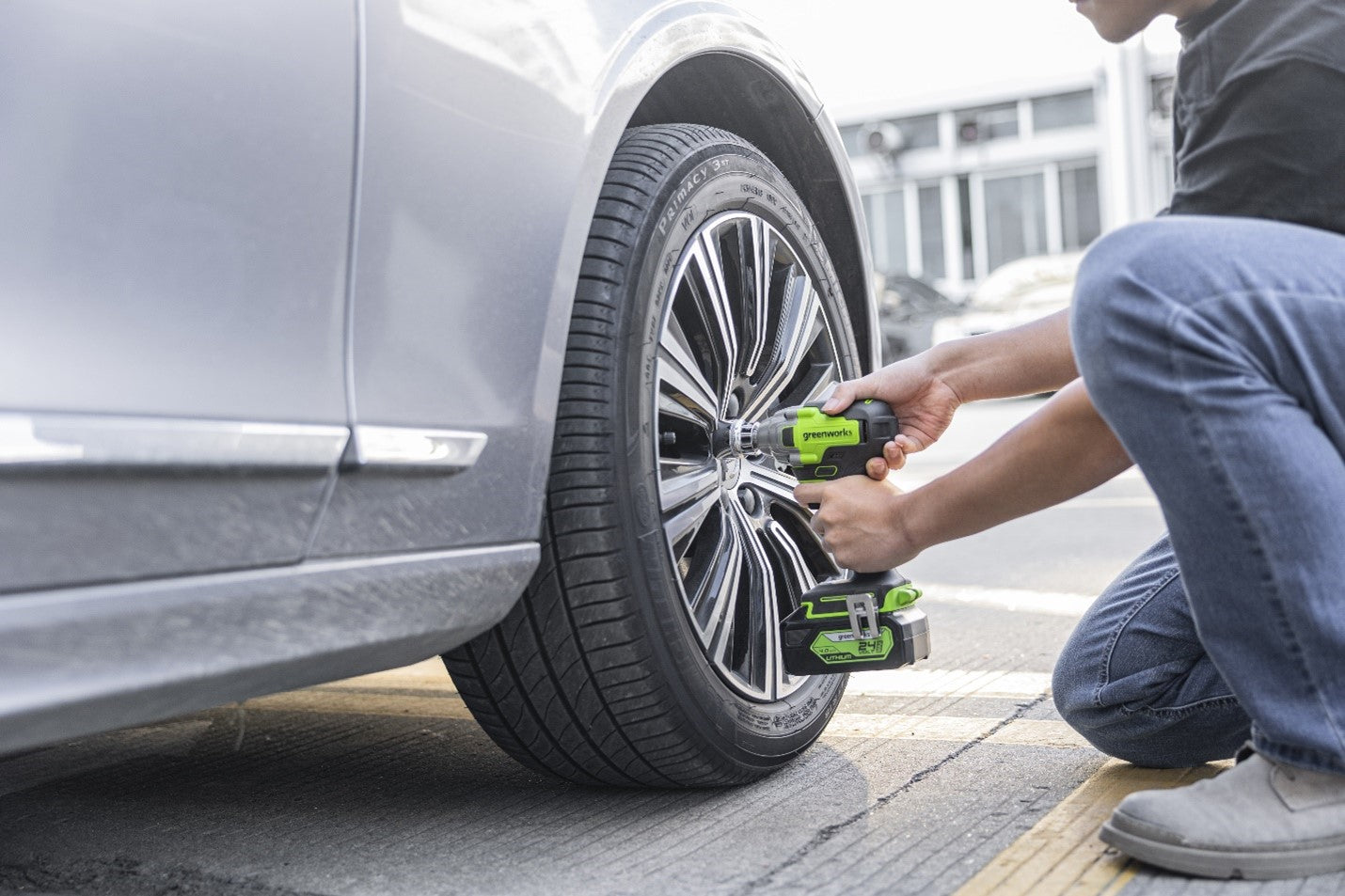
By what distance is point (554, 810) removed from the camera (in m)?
1.76

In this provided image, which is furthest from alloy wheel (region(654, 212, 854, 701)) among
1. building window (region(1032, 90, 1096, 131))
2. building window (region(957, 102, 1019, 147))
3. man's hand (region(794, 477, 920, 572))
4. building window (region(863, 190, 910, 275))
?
building window (region(863, 190, 910, 275))

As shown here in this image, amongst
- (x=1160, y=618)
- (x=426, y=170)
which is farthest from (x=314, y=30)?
(x=1160, y=618)

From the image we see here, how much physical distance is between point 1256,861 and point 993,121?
2501 cm

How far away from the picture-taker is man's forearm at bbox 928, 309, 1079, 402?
1.82m

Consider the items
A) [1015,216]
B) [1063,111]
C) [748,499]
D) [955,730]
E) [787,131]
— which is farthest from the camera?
[1015,216]

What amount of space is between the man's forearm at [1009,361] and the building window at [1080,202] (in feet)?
78.8

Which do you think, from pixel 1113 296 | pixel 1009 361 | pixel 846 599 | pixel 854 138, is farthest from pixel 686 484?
pixel 854 138

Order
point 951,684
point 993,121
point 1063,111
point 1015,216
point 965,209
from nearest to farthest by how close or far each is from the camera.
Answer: point 951,684, point 1063,111, point 993,121, point 1015,216, point 965,209

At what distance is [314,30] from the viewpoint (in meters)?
1.24

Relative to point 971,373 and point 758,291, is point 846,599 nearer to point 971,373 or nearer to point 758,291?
point 971,373

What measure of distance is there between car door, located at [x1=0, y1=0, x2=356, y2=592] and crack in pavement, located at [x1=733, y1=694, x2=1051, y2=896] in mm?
603

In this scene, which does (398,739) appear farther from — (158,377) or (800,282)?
(158,377)

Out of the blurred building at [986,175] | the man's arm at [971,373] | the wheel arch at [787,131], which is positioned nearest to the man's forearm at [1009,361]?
the man's arm at [971,373]

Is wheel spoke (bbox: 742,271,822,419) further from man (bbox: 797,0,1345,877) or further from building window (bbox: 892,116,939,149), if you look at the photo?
building window (bbox: 892,116,939,149)
